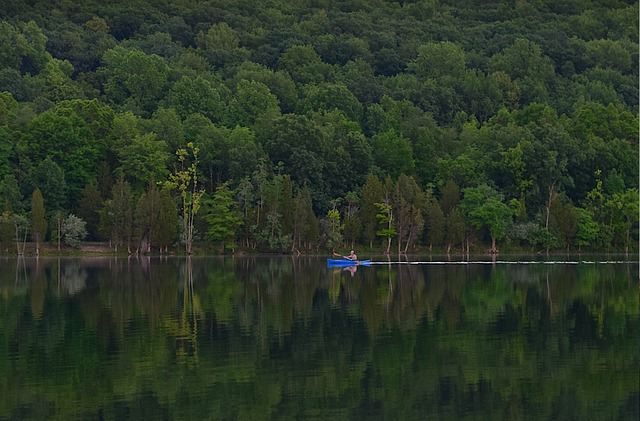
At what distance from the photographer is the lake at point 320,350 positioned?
26.9 m

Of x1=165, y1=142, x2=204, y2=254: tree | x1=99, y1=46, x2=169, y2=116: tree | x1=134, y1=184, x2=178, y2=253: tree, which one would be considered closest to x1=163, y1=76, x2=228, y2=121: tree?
x1=99, y1=46, x2=169, y2=116: tree

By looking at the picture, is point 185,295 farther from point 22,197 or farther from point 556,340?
point 22,197

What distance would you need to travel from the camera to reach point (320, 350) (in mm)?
34781

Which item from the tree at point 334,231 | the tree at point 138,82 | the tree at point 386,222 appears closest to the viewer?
the tree at point 334,231

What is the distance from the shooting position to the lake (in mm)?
26922

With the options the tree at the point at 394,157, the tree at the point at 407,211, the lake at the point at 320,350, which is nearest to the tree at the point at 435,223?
the tree at the point at 407,211

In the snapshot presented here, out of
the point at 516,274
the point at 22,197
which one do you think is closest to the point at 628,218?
the point at 516,274

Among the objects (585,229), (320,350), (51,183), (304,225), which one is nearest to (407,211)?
(304,225)

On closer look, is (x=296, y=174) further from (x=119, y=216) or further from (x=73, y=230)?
(x=73, y=230)

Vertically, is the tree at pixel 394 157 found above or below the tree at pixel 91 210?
above

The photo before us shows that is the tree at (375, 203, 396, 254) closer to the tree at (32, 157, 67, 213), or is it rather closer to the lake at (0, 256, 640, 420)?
the tree at (32, 157, 67, 213)

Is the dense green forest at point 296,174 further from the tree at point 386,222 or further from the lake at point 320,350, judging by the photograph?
the lake at point 320,350

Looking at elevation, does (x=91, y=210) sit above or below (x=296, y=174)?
below

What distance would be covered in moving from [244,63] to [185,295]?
130 meters
